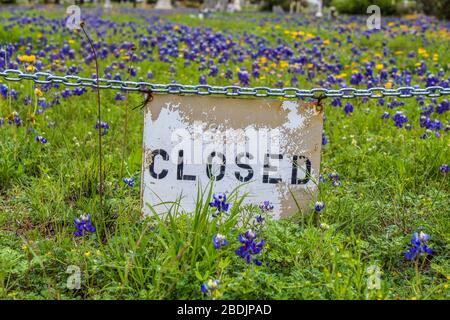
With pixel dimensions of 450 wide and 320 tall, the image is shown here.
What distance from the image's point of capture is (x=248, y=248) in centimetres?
272

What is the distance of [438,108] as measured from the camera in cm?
521

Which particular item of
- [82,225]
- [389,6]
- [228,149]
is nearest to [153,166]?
[228,149]

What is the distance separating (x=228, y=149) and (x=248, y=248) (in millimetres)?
754

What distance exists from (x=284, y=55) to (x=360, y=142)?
3.72 meters

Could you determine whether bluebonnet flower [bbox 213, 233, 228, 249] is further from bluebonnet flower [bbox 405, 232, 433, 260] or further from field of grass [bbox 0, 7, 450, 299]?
bluebonnet flower [bbox 405, 232, 433, 260]

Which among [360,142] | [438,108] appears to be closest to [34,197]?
[360,142]

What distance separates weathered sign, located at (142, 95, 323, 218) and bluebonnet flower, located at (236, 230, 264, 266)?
1.95ft

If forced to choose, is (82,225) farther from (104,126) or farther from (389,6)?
(389,6)

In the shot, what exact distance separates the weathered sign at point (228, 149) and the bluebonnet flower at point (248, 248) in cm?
59

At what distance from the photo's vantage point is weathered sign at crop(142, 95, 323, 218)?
131 inches

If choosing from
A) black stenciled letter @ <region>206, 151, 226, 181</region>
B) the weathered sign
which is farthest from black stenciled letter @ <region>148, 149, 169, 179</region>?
black stenciled letter @ <region>206, 151, 226, 181</region>

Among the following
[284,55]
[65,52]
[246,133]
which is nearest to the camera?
[246,133]

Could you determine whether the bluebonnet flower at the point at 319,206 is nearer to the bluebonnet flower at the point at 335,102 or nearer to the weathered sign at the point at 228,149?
the weathered sign at the point at 228,149
